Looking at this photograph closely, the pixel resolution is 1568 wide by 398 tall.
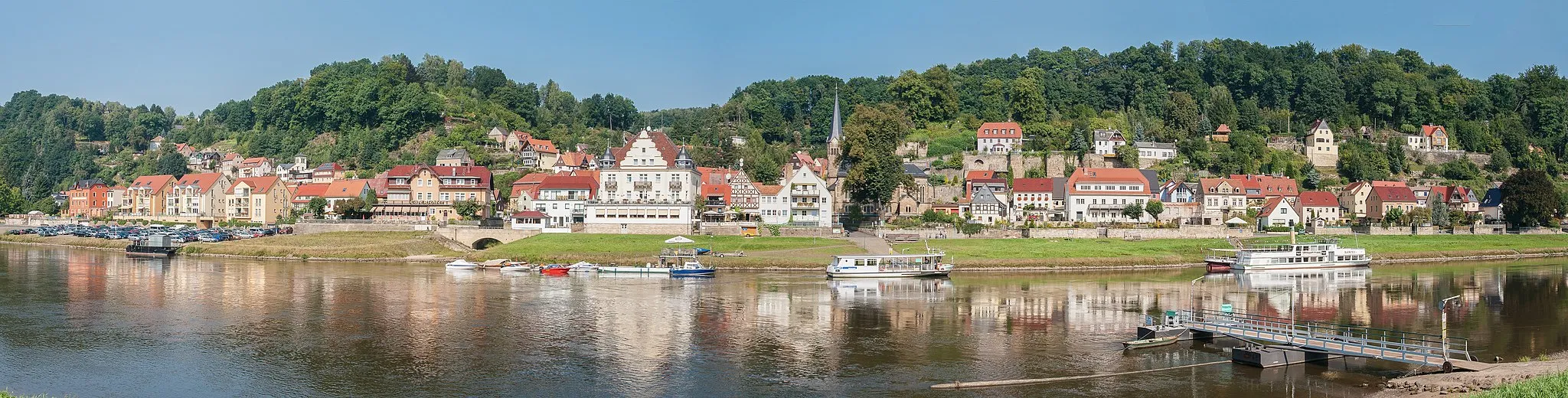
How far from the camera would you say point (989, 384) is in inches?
986

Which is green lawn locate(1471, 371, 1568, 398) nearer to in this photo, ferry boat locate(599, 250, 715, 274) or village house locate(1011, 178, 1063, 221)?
ferry boat locate(599, 250, 715, 274)

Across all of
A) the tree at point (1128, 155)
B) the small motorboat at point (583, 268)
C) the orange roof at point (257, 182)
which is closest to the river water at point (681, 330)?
the small motorboat at point (583, 268)

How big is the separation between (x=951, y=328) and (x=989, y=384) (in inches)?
356

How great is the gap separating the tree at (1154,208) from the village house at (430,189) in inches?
1838

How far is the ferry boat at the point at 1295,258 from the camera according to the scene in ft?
190

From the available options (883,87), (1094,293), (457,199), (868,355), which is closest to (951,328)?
(868,355)

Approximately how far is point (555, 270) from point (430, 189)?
1282 inches

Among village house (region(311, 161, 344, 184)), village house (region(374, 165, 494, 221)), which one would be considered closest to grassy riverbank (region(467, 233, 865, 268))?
village house (region(374, 165, 494, 221))

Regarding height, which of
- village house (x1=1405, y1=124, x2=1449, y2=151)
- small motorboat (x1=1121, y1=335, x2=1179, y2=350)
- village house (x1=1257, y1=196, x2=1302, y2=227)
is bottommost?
small motorboat (x1=1121, y1=335, x2=1179, y2=350)

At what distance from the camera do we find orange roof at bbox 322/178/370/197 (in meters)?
84.5

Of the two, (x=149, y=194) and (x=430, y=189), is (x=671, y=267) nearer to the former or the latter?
(x=430, y=189)

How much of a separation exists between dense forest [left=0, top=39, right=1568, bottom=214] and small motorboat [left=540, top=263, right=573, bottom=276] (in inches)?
1339

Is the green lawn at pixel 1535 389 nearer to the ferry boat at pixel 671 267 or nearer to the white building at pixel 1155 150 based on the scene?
the ferry boat at pixel 671 267

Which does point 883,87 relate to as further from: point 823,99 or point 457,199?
point 457,199
